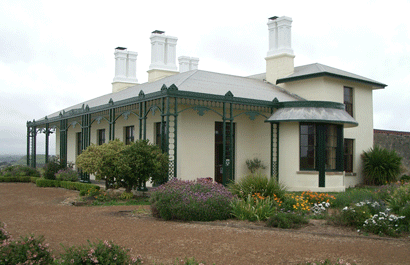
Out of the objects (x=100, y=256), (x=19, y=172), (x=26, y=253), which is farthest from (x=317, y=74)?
(x=19, y=172)

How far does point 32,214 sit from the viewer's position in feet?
34.8

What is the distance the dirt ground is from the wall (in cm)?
1479

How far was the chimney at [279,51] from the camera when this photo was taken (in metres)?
20.4

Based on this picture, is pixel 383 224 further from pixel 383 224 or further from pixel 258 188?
pixel 258 188

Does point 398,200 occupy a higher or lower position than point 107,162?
lower

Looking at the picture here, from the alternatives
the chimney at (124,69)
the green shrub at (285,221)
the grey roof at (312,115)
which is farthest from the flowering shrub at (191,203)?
the chimney at (124,69)

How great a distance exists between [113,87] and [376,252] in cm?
2306

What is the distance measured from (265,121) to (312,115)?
1.91 metres

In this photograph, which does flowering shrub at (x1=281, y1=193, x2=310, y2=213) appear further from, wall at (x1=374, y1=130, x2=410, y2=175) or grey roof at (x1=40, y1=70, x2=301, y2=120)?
wall at (x1=374, y1=130, x2=410, y2=175)

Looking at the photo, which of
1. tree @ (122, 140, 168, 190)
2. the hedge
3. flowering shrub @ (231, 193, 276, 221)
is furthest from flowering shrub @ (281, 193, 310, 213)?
the hedge

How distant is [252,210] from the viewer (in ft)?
31.0

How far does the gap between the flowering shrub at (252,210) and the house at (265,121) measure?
4.15m

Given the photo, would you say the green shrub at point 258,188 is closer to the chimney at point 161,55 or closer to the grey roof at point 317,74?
the grey roof at point 317,74

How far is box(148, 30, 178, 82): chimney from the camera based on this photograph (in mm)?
23125
